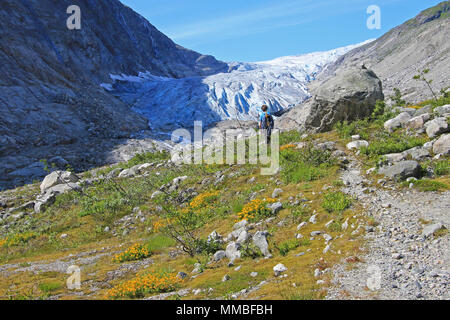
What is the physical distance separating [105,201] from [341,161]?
9.99m

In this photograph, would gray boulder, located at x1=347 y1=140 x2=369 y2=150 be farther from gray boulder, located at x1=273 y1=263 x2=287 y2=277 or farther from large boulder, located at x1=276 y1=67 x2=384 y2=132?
gray boulder, located at x1=273 y1=263 x2=287 y2=277

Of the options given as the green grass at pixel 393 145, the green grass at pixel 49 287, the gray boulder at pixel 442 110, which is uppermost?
the gray boulder at pixel 442 110

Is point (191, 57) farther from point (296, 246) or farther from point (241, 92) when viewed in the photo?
point (296, 246)

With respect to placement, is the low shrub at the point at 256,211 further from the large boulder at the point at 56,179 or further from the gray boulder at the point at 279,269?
the large boulder at the point at 56,179

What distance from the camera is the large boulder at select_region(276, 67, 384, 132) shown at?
16359 millimetres

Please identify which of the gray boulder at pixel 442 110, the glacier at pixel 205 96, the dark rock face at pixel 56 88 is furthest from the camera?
the glacier at pixel 205 96

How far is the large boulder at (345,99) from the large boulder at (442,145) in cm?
660

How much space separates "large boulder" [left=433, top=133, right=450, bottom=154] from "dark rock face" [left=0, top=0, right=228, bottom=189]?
30628mm

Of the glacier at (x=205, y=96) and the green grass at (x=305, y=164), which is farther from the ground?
the glacier at (x=205, y=96)

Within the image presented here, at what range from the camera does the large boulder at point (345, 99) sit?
16.4m

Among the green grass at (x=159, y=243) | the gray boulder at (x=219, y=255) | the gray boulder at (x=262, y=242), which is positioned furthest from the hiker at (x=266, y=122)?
the gray boulder at (x=219, y=255)

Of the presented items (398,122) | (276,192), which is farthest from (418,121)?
(276,192)

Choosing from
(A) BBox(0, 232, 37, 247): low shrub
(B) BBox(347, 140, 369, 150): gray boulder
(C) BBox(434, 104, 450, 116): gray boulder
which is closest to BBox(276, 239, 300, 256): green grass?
(B) BBox(347, 140, 369, 150): gray boulder
